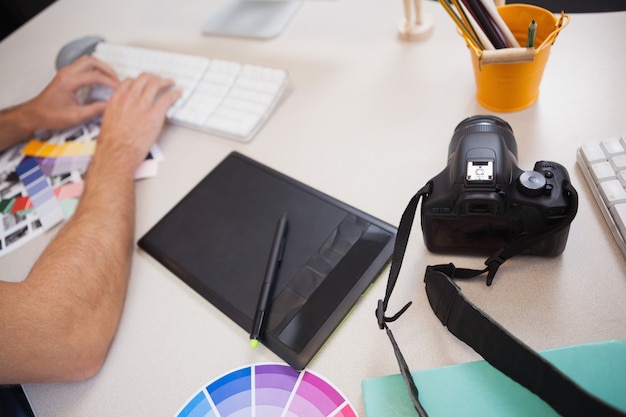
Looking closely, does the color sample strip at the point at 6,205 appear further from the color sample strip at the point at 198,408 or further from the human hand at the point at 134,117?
the color sample strip at the point at 198,408

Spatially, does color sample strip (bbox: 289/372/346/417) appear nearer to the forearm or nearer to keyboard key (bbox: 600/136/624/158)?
the forearm

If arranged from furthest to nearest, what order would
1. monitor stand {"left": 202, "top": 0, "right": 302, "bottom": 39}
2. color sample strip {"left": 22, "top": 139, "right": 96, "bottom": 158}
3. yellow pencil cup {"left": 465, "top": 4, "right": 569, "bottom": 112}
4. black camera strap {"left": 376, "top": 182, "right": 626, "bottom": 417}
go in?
1. monitor stand {"left": 202, "top": 0, "right": 302, "bottom": 39}
2. color sample strip {"left": 22, "top": 139, "right": 96, "bottom": 158}
3. yellow pencil cup {"left": 465, "top": 4, "right": 569, "bottom": 112}
4. black camera strap {"left": 376, "top": 182, "right": 626, "bottom": 417}

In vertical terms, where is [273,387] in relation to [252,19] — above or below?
below

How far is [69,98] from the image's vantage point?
0.89 meters

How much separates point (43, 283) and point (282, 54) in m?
0.58

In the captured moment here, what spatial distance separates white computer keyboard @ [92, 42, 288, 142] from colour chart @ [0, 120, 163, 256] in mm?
97

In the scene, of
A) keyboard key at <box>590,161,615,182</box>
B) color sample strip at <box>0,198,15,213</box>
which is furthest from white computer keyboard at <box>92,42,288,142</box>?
keyboard key at <box>590,161,615,182</box>

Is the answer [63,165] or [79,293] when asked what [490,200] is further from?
[63,165]

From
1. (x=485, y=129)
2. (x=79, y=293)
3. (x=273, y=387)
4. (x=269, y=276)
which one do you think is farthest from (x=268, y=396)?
(x=485, y=129)

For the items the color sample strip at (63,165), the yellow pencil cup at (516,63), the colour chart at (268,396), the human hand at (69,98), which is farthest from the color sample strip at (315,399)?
the human hand at (69,98)

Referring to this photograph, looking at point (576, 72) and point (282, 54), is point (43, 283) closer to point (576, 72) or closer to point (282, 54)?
point (282, 54)

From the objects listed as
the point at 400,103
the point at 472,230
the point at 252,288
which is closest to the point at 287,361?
the point at 252,288

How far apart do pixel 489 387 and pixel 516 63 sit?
1.32ft

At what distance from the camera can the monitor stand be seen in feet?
3.12
